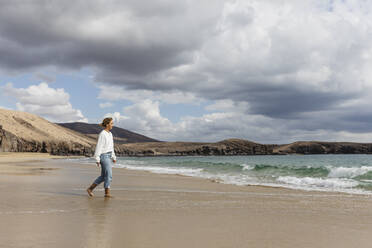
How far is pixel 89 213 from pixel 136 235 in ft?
6.12

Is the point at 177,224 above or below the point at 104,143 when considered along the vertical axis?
below

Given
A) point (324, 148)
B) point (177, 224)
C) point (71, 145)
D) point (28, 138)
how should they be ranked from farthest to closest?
point (324, 148)
point (71, 145)
point (28, 138)
point (177, 224)

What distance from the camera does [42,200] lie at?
728 cm

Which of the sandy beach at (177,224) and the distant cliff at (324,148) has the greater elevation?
the distant cliff at (324,148)

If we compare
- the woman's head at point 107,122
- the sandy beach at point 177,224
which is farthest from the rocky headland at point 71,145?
the sandy beach at point 177,224

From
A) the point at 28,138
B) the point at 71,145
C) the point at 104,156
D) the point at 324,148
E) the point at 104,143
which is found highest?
the point at 28,138

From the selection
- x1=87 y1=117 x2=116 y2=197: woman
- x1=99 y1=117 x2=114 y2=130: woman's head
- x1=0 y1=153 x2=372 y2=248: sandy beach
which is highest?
x1=99 y1=117 x2=114 y2=130: woman's head

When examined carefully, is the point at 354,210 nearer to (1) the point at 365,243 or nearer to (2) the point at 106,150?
(1) the point at 365,243

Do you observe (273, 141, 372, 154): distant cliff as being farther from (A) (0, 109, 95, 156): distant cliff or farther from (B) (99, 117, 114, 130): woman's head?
(B) (99, 117, 114, 130): woman's head

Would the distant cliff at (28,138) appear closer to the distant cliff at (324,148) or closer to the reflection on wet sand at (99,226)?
the reflection on wet sand at (99,226)

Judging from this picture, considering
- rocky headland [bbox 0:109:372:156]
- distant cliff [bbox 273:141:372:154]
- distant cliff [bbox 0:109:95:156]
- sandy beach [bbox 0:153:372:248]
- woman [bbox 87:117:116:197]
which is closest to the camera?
sandy beach [bbox 0:153:372:248]

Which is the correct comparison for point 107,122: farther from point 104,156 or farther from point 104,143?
point 104,156

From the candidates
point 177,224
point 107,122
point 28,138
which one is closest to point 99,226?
point 177,224

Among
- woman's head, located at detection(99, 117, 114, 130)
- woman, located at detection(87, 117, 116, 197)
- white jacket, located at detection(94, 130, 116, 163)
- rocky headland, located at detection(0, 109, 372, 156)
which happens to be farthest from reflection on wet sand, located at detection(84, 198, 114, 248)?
rocky headland, located at detection(0, 109, 372, 156)
